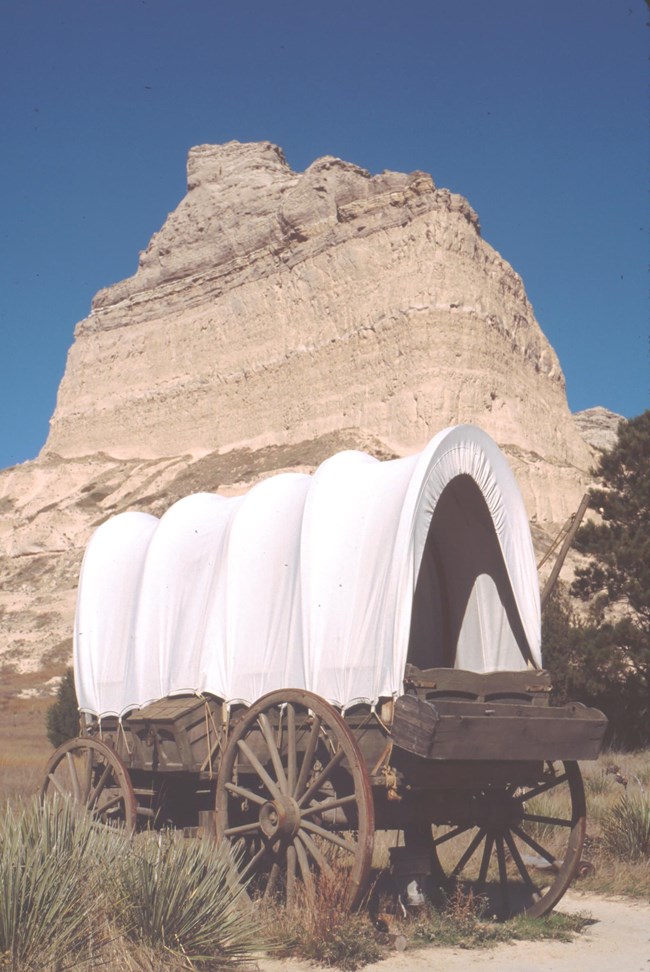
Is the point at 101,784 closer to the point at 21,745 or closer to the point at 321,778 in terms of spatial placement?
the point at 321,778

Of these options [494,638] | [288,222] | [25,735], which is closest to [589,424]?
[288,222]

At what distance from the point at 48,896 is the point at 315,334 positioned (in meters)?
60.4

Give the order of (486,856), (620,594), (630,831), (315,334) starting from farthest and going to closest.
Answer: (315,334) < (620,594) < (630,831) < (486,856)

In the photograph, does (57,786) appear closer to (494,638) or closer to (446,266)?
(494,638)

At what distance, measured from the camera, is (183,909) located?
4859 millimetres

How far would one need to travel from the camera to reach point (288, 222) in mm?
69125

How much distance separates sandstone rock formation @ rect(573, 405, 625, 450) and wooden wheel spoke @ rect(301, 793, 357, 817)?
10708 cm

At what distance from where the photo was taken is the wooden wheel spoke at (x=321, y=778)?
5.37 m

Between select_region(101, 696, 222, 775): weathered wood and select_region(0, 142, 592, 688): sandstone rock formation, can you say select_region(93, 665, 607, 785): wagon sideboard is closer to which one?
select_region(101, 696, 222, 775): weathered wood

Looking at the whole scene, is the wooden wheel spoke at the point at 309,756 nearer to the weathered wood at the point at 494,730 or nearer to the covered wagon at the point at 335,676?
Answer: the covered wagon at the point at 335,676

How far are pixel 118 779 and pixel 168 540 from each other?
187cm

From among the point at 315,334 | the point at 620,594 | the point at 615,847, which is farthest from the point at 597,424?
the point at 615,847

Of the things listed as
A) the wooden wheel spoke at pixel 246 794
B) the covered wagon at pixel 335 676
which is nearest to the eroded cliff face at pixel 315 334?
the covered wagon at pixel 335 676

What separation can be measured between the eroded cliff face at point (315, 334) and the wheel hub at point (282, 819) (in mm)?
45229
